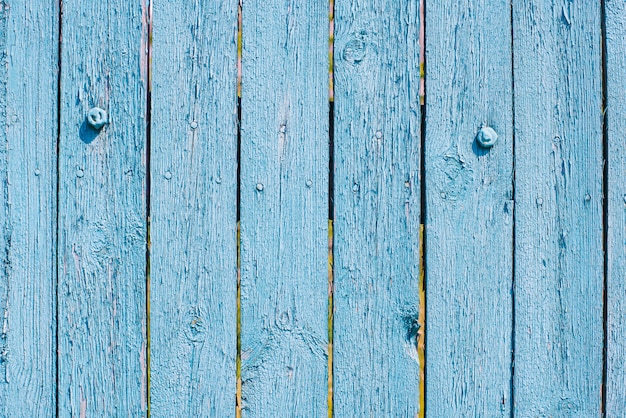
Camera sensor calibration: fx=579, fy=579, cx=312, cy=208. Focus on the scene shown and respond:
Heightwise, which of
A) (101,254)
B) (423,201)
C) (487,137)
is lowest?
(101,254)

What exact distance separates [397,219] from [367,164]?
12 cm

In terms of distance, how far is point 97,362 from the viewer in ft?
3.61

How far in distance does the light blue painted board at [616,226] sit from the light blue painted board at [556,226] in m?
0.02

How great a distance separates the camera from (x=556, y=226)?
1114mm

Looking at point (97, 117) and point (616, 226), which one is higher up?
point (97, 117)

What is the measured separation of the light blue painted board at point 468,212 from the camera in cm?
110

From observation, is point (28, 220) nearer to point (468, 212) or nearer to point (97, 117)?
point (97, 117)

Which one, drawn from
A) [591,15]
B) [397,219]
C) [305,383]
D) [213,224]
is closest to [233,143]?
[213,224]

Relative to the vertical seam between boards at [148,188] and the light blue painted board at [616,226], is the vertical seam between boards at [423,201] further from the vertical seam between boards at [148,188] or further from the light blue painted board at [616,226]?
the vertical seam between boards at [148,188]

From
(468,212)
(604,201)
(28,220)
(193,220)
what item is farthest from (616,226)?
(28,220)

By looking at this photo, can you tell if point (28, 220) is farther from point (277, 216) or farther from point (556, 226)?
point (556, 226)

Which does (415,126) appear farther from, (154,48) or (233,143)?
(154,48)

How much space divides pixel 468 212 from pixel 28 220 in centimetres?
84

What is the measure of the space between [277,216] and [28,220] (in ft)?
1.55
